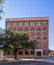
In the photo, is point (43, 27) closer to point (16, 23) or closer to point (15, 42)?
point (16, 23)

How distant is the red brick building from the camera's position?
97.1 m

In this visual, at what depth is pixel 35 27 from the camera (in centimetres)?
9838

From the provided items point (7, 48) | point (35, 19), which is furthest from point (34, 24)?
point (7, 48)

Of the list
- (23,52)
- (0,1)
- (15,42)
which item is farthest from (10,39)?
(23,52)

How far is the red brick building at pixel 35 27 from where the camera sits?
3821 inches

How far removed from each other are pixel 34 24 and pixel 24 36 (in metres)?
41.3

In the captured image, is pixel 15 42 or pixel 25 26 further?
pixel 25 26

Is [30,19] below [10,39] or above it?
above

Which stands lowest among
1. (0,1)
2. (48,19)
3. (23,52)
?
(23,52)

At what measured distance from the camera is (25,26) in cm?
9944

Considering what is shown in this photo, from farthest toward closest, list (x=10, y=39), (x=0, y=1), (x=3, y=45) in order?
(x=10, y=39)
(x=3, y=45)
(x=0, y=1)

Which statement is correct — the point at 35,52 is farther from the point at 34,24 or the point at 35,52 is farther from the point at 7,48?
the point at 7,48

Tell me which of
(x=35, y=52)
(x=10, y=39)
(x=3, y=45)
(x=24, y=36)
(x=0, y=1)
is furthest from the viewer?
(x=35, y=52)

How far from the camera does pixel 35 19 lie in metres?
97.9
